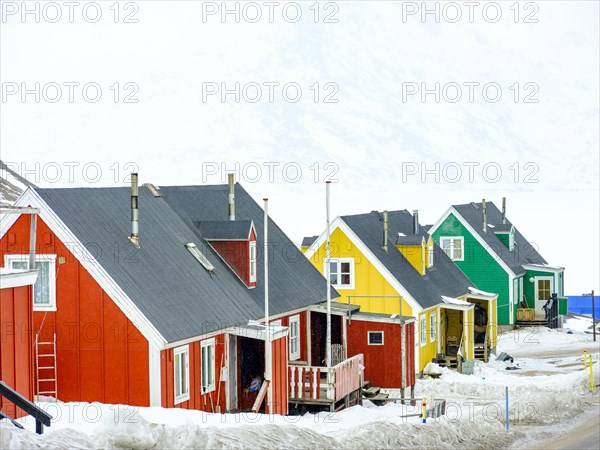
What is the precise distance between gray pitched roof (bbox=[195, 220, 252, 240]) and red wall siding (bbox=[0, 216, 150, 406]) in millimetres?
7144

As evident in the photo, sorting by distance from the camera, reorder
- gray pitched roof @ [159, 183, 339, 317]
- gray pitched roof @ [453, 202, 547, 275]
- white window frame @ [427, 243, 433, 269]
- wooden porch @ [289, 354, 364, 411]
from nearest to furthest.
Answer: wooden porch @ [289, 354, 364, 411], gray pitched roof @ [159, 183, 339, 317], white window frame @ [427, 243, 433, 269], gray pitched roof @ [453, 202, 547, 275]

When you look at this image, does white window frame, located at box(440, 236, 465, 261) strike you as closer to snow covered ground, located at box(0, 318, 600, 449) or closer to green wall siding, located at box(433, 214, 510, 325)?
green wall siding, located at box(433, 214, 510, 325)

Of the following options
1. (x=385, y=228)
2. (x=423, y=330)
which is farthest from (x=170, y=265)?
(x=385, y=228)

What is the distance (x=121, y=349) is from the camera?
83.2 feet

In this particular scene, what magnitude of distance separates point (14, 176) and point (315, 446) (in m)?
134

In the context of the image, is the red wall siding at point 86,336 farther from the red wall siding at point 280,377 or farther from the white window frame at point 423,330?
the white window frame at point 423,330

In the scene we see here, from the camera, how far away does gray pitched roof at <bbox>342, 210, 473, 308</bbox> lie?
4344 cm

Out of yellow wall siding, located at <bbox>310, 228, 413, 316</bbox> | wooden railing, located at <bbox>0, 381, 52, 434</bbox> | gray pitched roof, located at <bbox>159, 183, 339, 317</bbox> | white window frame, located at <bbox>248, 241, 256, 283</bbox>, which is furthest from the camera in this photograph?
yellow wall siding, located at <bbox>310, 228, 413, 316</bbox>

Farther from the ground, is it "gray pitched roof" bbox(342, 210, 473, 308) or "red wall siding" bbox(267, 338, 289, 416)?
"gray pitched roof" bbox(342, 210, 473, 308)

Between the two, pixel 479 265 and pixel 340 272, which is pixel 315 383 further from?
pixel 479 265

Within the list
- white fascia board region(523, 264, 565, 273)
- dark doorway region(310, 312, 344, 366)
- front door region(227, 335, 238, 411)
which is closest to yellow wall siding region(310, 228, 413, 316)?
dark doorway region(310, 312, 344, 366)

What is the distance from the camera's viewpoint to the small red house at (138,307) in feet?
83.4

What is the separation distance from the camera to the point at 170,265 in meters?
29.2

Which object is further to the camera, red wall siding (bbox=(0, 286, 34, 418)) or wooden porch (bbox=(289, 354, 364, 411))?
wooden porch (bbox=(289, 354, 364, 411))
